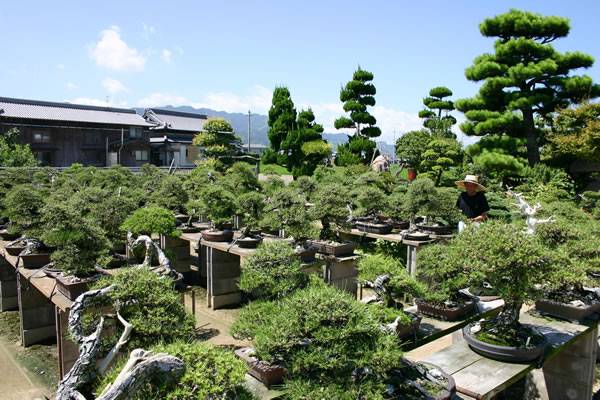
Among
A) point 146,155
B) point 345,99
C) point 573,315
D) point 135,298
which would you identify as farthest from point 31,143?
point 573,315

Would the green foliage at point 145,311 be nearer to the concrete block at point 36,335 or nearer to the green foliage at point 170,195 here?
the concrete block at point 36,335

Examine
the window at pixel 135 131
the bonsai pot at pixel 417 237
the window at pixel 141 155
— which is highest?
the window at pixel 135 131

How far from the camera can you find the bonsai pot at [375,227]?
873cm

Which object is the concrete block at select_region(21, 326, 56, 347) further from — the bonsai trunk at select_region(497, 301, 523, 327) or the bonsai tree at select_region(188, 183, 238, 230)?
the bonsai trunk at select_region(497, 301, 523, 327)

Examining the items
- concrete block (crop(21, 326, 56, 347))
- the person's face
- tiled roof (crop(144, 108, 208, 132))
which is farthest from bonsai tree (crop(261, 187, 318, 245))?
tiled roof (crop(144, 108, 208, 132))

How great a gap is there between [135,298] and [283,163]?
65.6 ft

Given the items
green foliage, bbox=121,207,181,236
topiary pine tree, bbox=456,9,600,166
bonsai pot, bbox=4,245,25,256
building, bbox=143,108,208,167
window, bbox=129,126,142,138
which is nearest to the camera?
green foliage, bbox=121,207,181,236

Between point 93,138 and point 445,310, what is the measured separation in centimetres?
2498

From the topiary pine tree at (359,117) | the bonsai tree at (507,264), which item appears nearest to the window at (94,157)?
the topiary pine tree at (359,117)

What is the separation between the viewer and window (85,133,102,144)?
24156 mm

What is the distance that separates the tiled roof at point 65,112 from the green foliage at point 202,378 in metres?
24.0

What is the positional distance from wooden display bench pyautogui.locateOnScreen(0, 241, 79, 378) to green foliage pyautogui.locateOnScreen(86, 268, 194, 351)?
1.70m

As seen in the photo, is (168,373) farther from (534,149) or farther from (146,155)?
(146,155)

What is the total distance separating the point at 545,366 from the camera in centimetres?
525
